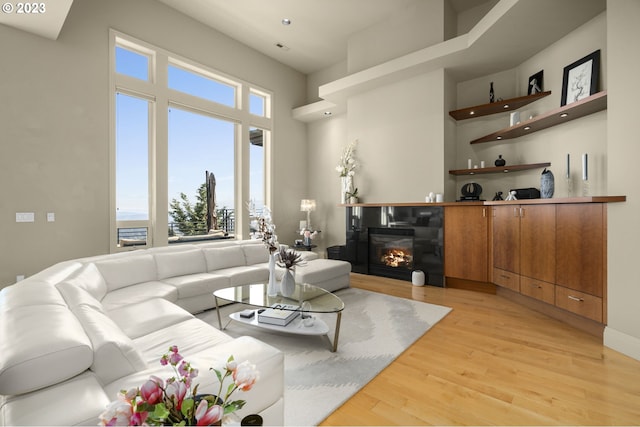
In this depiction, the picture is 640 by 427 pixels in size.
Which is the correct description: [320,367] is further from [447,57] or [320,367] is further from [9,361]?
[447,57]

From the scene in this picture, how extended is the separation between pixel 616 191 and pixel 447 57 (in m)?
2.81

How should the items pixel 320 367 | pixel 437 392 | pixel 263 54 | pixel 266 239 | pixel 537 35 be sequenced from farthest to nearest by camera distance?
1. pixel 263 54
2. pixel 537 35
3. pixel 266 239
4. pixel 320 367
5. pixel 437 392

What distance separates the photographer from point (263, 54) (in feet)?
20.5

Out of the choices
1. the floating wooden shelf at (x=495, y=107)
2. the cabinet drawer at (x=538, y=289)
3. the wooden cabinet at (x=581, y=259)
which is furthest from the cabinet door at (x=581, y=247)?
the floating wooden shelf at (x=495, y=107)

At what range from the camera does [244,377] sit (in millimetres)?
657

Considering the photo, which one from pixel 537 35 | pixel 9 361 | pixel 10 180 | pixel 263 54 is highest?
pixel 263 54

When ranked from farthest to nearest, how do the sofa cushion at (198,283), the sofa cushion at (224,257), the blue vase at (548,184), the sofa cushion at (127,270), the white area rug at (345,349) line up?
the sofa cushion at (224,257), the blue vase at (548,184), the sofa cushion at (198,283), the sofa cushion at (127,270), the white area rug at (345,349)

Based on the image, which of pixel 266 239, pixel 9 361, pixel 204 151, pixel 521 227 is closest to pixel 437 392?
pixel 266 239

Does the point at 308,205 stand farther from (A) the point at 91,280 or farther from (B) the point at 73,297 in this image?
(B) the point at 73,297

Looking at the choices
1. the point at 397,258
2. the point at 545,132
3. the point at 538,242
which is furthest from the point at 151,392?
the point at 545,132

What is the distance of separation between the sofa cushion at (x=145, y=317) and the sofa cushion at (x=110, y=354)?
2.60 ft

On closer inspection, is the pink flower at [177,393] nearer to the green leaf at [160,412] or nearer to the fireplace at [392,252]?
the green leaf at [160,412]

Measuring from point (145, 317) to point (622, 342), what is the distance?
3702 millimetres

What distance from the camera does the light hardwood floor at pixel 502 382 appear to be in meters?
1.72
